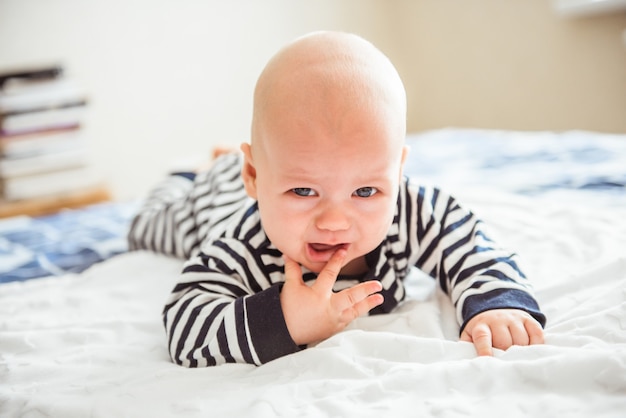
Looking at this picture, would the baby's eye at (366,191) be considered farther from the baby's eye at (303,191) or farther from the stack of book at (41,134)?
the stack of book at (41,134)

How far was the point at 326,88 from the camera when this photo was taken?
672mm

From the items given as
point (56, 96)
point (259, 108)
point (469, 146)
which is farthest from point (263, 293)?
point (56, 96)

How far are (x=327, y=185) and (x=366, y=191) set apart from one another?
2.3 inches

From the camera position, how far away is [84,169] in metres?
2.62

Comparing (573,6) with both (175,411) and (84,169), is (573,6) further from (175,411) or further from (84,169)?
(175,411)

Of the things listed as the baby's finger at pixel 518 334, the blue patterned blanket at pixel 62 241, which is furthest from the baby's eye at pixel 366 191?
the blue patterned blanket at pixel 62 241

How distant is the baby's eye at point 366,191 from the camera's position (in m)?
0.71

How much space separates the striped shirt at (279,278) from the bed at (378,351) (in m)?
0.03

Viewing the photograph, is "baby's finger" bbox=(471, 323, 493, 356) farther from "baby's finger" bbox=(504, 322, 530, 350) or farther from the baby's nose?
the baby's nose

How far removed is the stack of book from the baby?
197cm

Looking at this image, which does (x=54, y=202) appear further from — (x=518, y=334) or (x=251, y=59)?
(x=518, y=334)

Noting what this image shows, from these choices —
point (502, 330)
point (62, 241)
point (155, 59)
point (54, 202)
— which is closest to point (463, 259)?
point (502, 330)

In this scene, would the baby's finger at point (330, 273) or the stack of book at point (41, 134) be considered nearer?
the baby's finger at point (330, 273)

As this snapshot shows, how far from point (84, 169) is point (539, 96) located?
205 centimetres
